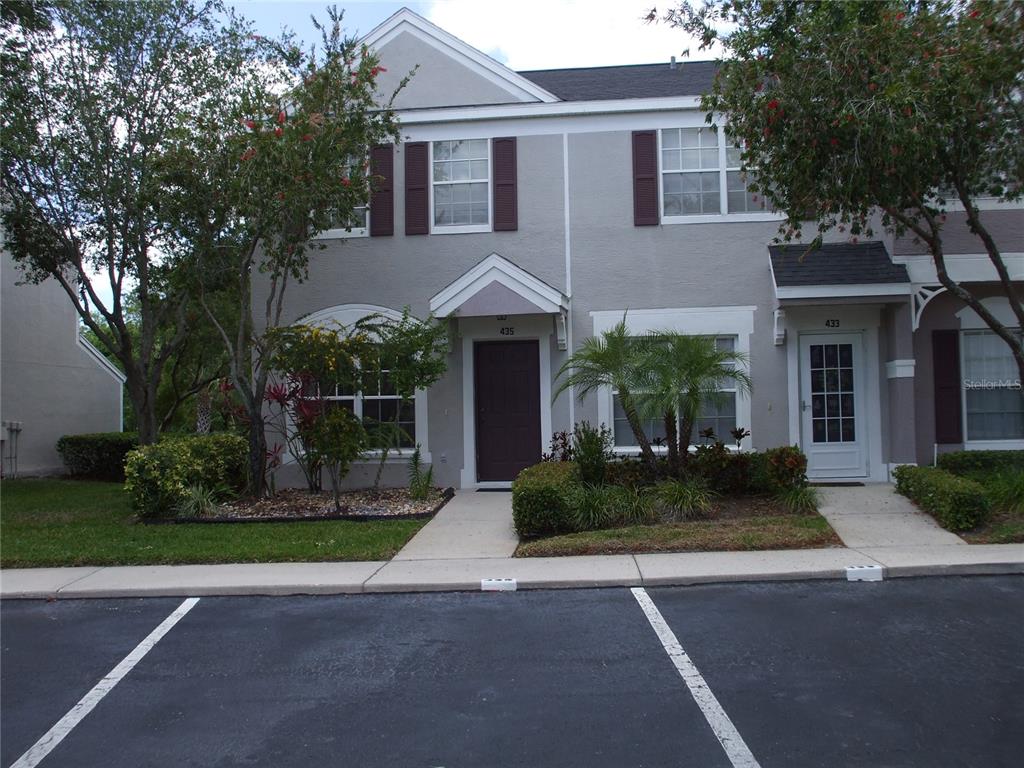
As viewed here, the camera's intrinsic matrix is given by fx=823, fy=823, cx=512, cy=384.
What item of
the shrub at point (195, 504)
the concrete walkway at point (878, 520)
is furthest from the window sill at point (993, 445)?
the shrub at point (195, 504)

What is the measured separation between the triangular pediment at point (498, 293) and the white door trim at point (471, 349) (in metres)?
0.80

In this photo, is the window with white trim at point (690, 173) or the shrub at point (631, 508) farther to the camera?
the window with white trim at point (690, 173)

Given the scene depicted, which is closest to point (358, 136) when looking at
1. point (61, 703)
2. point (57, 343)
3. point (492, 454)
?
point (492, 454)

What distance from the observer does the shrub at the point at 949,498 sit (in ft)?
28.1

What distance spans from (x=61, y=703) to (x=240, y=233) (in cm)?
720

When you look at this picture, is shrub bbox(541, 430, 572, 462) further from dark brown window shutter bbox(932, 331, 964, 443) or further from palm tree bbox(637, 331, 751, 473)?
dark brown window shutter bbox(932, 331, 964, 443)

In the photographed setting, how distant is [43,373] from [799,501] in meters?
16.8

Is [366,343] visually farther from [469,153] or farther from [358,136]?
[469,153]

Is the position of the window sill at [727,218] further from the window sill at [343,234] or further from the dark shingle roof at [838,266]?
the window sill at [343,234]

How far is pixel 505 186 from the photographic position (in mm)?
12453

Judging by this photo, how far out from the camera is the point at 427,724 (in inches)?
179

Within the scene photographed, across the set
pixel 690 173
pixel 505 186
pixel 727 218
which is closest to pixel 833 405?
pixel 727 218

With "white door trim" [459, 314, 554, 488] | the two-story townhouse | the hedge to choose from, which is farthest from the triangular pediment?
the hedge

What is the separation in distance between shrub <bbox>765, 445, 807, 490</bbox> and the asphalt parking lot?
9.75ft
